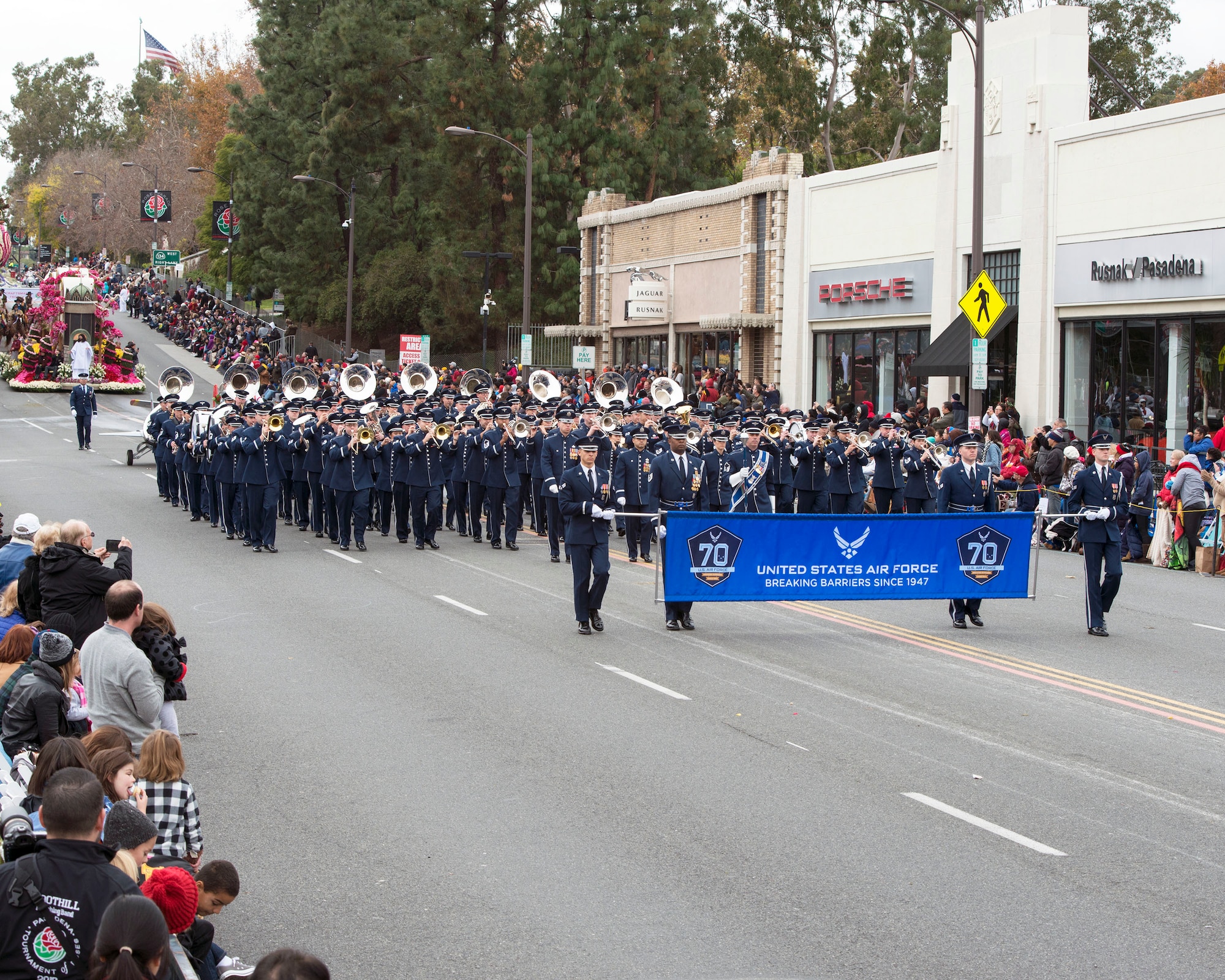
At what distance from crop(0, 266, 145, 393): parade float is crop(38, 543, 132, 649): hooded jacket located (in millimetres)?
50966

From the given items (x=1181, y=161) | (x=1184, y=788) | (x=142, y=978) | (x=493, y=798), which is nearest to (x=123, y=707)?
(x=493, y=798)

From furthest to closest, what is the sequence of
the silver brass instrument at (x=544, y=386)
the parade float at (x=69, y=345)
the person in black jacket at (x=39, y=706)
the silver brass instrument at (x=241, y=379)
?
1. the parade float at (x=69, y=345)
2. the silver brass instrument at (x=544, y=386)
3. the silver brass instrument at (x=241, y=379)
4. the person in black jacket at (x=39, y=706)

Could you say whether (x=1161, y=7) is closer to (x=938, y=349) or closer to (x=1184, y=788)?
(x=938, y=349)

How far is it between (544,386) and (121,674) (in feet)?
88.6

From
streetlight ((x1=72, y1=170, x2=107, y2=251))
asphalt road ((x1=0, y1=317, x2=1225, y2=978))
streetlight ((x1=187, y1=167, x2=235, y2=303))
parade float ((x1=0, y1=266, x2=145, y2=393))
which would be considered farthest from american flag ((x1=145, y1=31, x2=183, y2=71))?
asphalt road ((x1=0, y1=317, x2=1225, y2=978))

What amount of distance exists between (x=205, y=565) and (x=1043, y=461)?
539 inches

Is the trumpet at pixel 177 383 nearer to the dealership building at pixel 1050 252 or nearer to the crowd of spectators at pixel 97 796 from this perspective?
the dealership building at pixel 1050 252

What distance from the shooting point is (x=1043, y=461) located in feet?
79.5

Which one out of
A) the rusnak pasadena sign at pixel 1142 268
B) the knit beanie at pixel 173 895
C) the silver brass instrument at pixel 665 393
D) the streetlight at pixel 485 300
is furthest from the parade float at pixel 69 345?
the knit beanie at pixel 173 895

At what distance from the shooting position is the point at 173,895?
18.0ft

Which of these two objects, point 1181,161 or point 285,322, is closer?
point 1181,161

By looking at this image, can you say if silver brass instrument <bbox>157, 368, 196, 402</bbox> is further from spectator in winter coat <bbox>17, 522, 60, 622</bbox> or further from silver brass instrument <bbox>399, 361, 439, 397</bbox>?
spectator in winter coat <bbox>17, 522, 60, 622</bbox>

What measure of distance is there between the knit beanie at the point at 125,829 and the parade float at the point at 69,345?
54927mm

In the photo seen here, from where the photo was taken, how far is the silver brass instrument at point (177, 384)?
3038 centimetres
